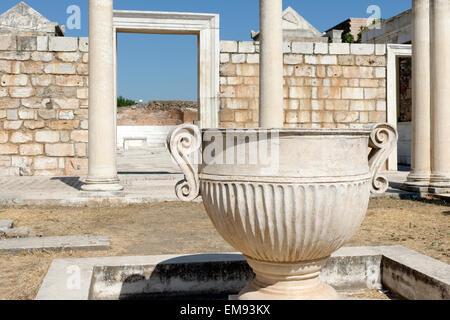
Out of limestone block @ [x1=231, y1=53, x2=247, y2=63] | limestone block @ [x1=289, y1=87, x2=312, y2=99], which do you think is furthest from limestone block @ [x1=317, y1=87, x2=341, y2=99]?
limestone block @ [x1=231, y1=53, x2=247, y2=63]

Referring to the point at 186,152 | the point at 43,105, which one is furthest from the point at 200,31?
the point at 186,152

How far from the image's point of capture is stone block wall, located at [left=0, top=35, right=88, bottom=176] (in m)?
10.8

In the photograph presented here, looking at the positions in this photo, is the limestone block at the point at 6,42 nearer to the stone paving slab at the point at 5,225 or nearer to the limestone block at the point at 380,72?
the stone paving slab at the point at 5,225

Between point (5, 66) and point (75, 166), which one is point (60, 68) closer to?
point (5, 66)

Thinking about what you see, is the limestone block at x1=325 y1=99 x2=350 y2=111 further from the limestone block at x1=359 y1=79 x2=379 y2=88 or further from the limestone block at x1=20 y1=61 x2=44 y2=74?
the limestone block at x1=20 y1=61 x2=44 y2=74

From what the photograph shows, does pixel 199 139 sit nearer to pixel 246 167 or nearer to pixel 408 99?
pixel 246 167

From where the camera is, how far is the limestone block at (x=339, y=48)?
39.5ft

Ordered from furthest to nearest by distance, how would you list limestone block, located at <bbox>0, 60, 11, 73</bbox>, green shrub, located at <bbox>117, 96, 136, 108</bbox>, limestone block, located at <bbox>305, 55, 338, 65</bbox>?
1. green shrub, located at <bbox>117, 96, 136, 108</bbox>
2. limestone block, located at <bbox>305, 55, 338, 65</bbox>
3. limestone block, located at <bbox>0, 60, 11, 73</bbox>

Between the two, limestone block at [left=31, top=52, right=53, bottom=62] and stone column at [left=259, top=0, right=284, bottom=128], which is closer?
stone column at [left=259, top=0, right=284, bottom=128]

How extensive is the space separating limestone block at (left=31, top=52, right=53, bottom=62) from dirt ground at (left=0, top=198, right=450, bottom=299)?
5023mm

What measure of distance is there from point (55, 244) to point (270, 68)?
5219 mm

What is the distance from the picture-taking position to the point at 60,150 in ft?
36.0

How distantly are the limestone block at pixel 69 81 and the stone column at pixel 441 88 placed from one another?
25.3 ft

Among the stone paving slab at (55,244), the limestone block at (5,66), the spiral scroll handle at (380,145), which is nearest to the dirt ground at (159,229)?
the stone paving slab at (55,244)
